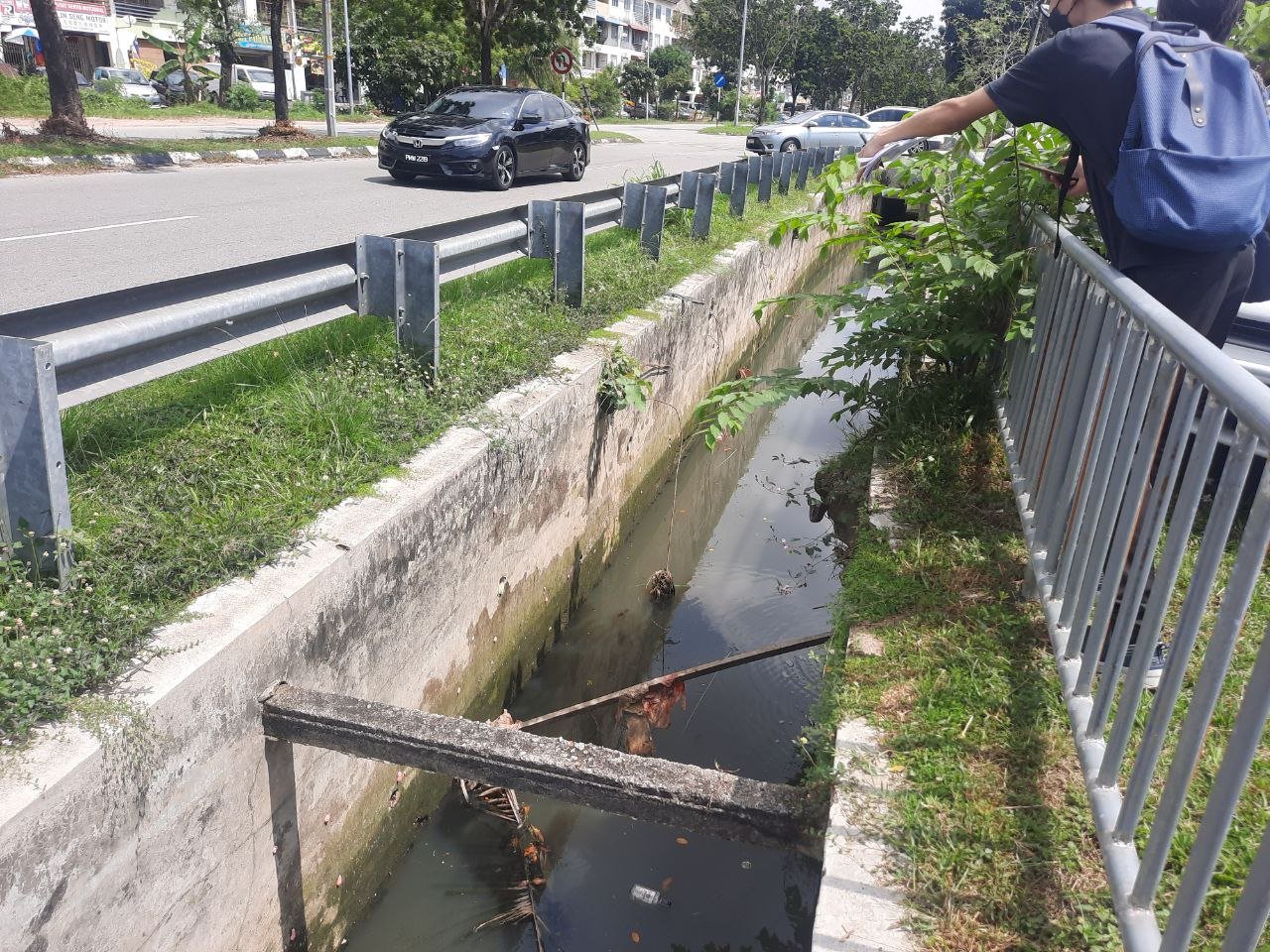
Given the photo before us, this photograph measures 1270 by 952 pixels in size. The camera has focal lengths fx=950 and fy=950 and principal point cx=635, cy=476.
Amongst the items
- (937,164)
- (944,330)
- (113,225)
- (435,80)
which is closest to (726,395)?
(944,330)

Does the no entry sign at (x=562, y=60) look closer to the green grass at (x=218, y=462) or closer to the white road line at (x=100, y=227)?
the white road line at (x=100, y=227)

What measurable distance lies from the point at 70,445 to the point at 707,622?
351 centimetres

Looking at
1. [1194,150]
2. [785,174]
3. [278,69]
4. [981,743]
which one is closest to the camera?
[1194,150]

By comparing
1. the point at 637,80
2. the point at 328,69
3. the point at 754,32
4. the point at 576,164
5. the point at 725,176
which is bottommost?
the point at 576,164

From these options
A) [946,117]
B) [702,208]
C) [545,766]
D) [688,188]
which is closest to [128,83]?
[688,188]

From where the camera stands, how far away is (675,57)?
3039 inches

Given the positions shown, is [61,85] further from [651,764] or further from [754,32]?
[754,32]

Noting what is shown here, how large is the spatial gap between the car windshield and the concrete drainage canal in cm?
996

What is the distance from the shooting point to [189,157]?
1722 cm

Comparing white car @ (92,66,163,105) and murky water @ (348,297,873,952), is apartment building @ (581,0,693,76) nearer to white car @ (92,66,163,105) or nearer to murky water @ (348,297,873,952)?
white car @ (92,66,163,105)

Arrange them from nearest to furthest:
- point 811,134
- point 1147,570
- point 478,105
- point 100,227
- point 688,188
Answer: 1. point 1147,570
2. point 688,188
3. point 100,227
4. point 478,105
5. point 811,134

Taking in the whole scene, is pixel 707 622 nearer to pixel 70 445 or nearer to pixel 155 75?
pixel 70 445

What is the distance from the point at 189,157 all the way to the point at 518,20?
9623mm

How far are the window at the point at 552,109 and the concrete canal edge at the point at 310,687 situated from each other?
11607 millimetres
